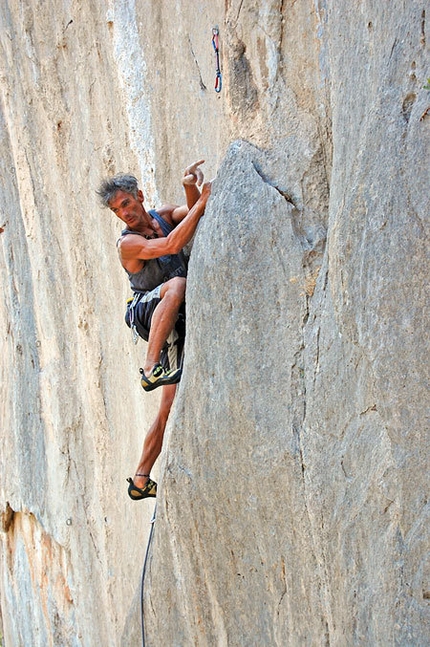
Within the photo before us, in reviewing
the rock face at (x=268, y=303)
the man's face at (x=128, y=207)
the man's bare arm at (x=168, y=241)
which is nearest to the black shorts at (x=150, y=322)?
the man's bare arm at (x=168, y=241)

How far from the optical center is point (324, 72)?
3.90m

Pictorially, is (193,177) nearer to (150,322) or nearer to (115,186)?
(115,186)

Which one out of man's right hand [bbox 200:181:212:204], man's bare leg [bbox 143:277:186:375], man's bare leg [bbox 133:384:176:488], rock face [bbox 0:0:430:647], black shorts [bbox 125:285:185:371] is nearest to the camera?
rock face [bbox 0:0:430:647]

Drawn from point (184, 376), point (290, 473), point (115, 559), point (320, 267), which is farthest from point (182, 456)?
point (115, 559)

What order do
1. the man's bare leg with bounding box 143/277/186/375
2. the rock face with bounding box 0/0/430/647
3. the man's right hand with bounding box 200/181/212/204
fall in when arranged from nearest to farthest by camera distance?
the rock face with bounding box 0/0/430/647
the man's right hand with bounding box 200/181/212/204
the man's bare leg with bounding box 143/277/186/375

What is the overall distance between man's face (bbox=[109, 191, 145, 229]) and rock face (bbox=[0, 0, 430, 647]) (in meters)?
0.43

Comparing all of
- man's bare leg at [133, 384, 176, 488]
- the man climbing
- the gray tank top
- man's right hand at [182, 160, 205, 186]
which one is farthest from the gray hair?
man's bare leg at [133, 384, 176, 488]

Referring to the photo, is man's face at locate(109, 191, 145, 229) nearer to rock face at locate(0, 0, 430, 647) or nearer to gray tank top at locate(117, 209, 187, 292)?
gray tank top at locate(117, 209, 187, 292)

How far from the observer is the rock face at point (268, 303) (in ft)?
10.1

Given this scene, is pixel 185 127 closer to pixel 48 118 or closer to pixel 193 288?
pixel 193 288

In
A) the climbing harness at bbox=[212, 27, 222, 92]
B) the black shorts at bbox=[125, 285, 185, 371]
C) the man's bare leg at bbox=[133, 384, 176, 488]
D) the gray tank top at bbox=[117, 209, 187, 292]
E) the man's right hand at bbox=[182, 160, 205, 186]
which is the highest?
the climbing harness at bbox=[212, 27, 222, 92]

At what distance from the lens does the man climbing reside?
4434 mm

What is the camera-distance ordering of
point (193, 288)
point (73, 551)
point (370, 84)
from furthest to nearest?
point (73, 551), point (193, 288), point (370, 84)

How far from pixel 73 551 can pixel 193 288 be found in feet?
13.4
